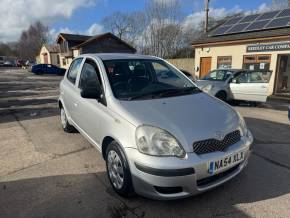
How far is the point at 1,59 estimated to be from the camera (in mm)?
64312

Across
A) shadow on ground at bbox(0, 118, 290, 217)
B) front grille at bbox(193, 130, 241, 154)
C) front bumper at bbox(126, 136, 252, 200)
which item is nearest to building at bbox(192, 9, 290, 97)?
shadow on ground at bbox(0, 118, 290, 217)

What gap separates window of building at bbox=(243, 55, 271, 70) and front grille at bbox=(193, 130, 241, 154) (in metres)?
12.0

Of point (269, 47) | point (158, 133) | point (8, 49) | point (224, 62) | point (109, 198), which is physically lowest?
point (109, 198)

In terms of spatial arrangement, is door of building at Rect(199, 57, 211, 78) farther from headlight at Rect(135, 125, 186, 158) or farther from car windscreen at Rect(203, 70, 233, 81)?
headlight at Rect(135, 125, 186, 158)

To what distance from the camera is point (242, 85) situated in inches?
371

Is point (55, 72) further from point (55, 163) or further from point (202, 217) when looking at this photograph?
point (202, 217)

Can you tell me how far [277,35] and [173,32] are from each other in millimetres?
23586

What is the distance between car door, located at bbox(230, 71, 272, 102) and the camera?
9.16 metres

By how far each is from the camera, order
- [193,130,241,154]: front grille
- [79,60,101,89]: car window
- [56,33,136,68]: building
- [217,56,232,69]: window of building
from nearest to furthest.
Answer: [193,130,241,154]: front grille < [79,60,101,89]: car window < [217,56,232,69]: window of building < [56,33,136,68]: building

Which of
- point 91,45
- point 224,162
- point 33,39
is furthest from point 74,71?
point 33,39

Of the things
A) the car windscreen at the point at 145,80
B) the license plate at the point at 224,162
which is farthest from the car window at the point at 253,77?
the license plate at the point at 224,162

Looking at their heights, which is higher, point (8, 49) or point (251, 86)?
point (8, 49)

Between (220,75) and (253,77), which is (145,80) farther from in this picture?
(220,75)

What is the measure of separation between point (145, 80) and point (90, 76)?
0.93 m
